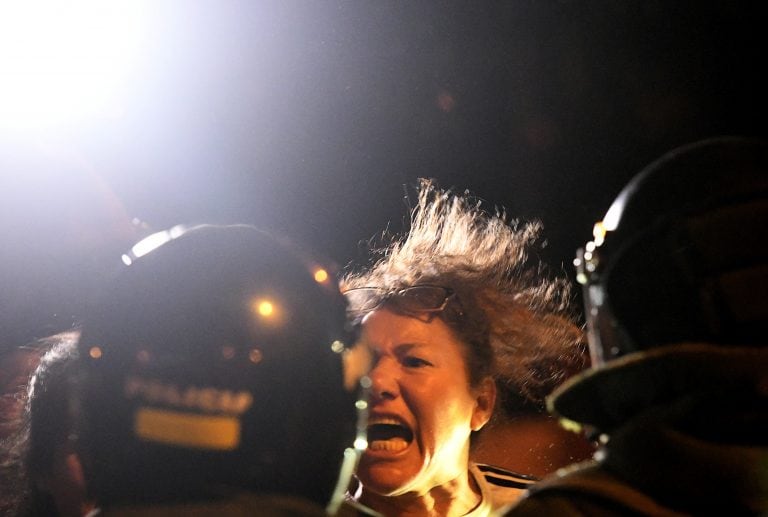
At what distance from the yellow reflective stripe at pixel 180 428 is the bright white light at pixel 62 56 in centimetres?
301

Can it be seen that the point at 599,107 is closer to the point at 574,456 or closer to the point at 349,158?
the point at 349,158

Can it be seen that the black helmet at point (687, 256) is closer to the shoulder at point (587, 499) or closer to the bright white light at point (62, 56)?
the shoulder at point (587, 499)

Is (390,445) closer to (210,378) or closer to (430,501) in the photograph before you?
(430,501)

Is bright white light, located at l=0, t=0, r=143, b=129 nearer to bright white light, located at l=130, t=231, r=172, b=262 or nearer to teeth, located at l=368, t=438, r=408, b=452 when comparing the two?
teeth, located at l=368, t=438, r=408, b=452

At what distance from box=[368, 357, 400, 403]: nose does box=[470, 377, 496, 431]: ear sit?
14.5 inches

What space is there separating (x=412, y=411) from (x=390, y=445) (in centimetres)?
13

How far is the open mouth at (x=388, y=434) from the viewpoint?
246cm

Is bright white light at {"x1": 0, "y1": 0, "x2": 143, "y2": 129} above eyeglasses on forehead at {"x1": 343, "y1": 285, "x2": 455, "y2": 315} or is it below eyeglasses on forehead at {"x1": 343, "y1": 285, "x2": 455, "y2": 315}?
above

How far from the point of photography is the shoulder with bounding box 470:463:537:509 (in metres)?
2.55

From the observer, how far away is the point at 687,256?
117cm

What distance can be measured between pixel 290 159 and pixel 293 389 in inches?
136

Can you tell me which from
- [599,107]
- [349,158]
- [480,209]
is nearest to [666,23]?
[599,107]

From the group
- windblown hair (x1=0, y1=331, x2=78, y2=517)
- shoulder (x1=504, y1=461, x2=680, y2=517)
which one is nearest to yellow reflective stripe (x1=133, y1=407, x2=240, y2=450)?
shoulder (x1=504, y1=461, x2=680, y2=517)

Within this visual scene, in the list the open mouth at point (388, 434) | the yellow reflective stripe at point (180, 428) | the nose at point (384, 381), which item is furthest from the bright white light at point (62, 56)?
the yellow reflective stripe at point (180, 428)
